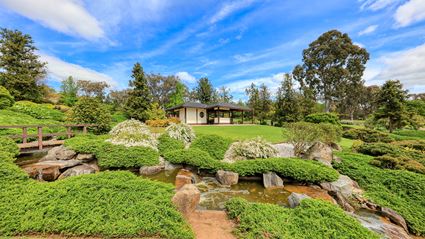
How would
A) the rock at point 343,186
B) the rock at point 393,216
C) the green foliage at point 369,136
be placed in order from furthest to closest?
the green foliage at point 369,136 → the rock at point 343,186 → the rock at point 393,216

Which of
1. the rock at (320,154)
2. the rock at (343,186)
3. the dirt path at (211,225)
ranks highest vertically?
the rock at (320,154)

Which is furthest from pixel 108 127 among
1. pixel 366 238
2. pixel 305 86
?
pixel 305 86

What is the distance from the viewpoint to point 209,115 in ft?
81.9

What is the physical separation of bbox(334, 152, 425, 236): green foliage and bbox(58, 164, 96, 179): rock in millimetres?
8648

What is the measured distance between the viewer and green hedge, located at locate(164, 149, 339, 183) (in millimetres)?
5406

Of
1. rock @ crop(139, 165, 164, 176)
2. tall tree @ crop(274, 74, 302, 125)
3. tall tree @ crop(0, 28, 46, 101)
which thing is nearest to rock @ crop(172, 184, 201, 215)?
rock @ crop(139, 165, 164, 176)

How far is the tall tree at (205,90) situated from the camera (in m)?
37.8

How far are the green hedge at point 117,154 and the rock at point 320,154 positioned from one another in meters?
6.09

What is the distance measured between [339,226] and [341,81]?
3254cm

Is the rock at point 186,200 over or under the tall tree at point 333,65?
under

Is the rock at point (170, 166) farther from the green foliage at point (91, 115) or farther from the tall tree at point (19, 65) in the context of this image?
the tall tree at point (19, 65)

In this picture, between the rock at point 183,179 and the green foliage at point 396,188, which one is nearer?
the green foliage at point 396,188

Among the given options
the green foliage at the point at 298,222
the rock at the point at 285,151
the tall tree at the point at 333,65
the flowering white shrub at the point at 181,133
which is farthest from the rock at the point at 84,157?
the tall tree at the point at 333,65

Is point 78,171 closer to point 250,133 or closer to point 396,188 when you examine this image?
point 396,188
